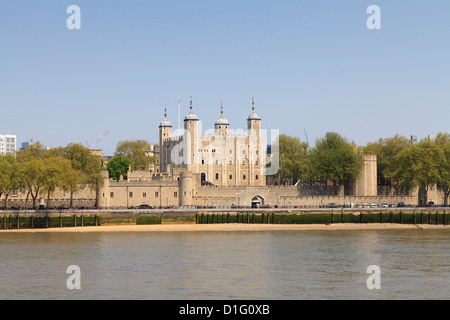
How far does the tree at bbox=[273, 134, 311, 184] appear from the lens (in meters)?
116

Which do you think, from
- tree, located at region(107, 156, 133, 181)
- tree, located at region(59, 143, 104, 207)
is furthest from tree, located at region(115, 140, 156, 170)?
tree, located at region(59, 143, 104, 207)

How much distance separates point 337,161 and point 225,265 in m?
58.5

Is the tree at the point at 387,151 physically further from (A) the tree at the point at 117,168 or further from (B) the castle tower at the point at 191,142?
(A) the tree at the point at 117,168

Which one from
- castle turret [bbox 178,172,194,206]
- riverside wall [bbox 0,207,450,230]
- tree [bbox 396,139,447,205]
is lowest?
riverside wall [bbox 0,207,450,230]

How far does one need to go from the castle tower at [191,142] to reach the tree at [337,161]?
23.0 metres

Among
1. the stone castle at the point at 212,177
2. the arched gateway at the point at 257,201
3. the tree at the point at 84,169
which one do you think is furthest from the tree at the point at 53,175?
the arched gateway at the point at 257,201

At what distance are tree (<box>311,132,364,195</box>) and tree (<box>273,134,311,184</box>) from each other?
17.5 ft

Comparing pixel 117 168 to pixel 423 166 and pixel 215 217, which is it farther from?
pixel 423 166

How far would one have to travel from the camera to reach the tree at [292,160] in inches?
4583

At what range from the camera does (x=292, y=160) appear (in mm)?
121625

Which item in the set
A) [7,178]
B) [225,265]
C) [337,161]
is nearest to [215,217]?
[7,178]

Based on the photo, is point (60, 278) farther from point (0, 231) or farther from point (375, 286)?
point (0, 231)

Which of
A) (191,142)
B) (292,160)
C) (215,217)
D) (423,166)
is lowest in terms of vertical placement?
(215,217)

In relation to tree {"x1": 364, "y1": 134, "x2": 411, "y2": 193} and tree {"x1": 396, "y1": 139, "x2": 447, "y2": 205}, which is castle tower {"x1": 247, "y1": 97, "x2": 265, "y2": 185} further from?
tree {"x1": 396, "y1": 139, "x2": 447, "y2": 205}
